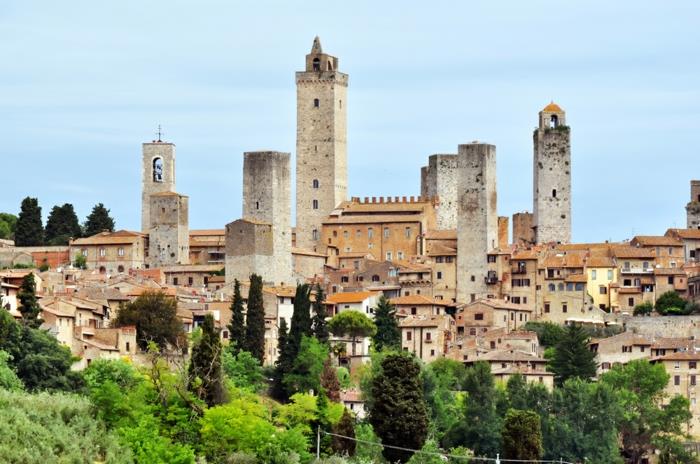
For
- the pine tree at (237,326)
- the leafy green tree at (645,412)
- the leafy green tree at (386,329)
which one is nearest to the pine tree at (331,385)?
the pine tree at (237,326)

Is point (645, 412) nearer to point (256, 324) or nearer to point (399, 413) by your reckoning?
point (256, 324)

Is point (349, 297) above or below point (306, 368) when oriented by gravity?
above

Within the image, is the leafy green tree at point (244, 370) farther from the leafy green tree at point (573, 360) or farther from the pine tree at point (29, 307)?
the leafy green tree at point (573, 360)

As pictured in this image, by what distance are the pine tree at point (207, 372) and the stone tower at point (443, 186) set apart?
4010 cm

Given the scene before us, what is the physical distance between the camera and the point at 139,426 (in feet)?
186

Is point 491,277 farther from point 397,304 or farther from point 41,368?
point 41,368

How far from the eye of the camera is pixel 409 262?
9500 centimetres

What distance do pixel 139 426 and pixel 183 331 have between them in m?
21.5

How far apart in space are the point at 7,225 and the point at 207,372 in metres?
53.6

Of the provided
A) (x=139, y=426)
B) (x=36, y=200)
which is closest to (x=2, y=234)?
(x=36, y=200)

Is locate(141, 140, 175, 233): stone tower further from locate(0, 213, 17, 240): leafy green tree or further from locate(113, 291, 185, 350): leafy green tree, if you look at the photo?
locate(113, 291, 185, 350): leafy green tree

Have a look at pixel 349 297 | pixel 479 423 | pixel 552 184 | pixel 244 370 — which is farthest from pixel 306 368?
pixel 552 184

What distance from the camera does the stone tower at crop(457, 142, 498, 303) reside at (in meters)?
92.9

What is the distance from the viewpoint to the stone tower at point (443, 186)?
100375 mm
